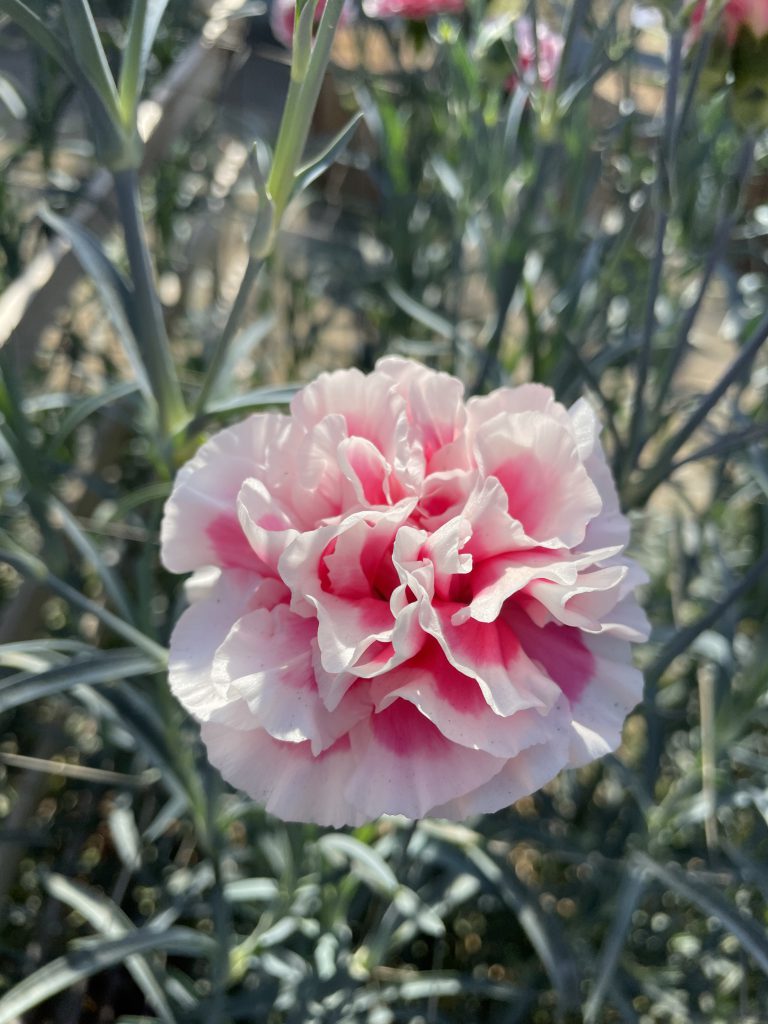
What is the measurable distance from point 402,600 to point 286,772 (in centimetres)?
8

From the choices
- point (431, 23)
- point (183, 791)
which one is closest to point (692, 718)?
point (183, 791)

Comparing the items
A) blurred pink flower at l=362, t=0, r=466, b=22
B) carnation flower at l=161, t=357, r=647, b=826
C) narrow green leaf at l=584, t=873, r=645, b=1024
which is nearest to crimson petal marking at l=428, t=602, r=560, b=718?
Answer: carnation flower at l=161, t=357, r=647, b=826

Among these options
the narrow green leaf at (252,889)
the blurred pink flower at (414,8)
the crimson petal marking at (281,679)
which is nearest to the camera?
the crimson petal marking at (281,679)

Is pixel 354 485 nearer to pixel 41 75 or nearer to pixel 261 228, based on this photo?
pixel 261 228

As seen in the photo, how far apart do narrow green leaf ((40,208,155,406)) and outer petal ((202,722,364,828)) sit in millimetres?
194

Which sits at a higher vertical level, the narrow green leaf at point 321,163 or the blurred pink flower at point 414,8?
the blurred pink flower at point 414,8

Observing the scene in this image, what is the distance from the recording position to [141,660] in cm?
46

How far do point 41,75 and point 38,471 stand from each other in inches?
16.2

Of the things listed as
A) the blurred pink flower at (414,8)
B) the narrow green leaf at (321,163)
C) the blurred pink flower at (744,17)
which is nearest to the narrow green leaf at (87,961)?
the narrow green leaf at (321,163)

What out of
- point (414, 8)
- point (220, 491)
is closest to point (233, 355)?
point (220, 491)

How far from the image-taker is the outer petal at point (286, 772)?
0.31 m

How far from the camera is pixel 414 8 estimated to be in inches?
32.9

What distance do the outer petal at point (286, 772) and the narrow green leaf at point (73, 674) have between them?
5.3 inches

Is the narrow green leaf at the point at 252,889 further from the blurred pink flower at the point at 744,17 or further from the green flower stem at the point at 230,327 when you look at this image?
the blurred pink flower at the point at 744,17
